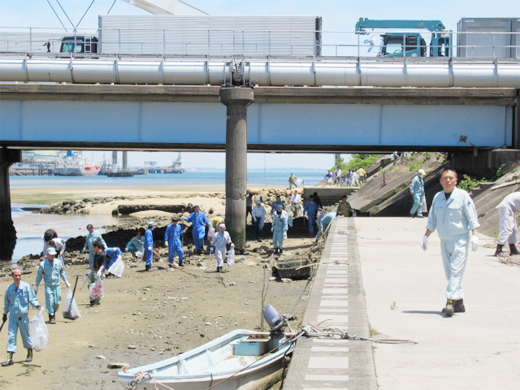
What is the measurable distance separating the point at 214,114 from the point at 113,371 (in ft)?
57.8

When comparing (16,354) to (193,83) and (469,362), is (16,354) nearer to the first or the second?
(469,362)

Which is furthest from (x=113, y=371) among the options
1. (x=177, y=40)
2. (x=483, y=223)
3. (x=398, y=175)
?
(x=398, y=175)

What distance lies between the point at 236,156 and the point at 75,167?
5915 inches

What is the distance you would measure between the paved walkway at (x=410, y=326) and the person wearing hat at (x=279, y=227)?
6970 mm

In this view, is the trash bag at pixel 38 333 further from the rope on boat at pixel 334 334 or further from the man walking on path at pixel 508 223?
the man walking on path at pixel 508 223

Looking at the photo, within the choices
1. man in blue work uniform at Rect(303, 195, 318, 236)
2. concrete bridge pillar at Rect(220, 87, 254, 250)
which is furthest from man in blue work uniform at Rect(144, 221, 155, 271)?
man in blue work uniform at Rect(303, 195, 318, 236)

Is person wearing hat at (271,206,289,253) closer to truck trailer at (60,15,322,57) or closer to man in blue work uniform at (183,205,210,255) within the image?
man in blue work uniform at (183,205,210,255)

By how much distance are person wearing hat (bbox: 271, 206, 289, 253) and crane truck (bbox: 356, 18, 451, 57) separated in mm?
9967

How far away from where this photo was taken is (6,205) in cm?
3397

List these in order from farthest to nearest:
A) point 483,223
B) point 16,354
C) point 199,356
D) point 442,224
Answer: point 483,223 → point 16,354 → point 442,224 → point 199,356

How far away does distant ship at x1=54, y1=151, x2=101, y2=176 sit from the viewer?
167m

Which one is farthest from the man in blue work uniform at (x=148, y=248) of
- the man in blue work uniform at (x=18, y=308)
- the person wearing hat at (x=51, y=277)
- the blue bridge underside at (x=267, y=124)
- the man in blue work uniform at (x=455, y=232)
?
the man in blue work uniform at (x=455, y=232)

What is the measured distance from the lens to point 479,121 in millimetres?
27234

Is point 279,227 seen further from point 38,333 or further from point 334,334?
point 334,334
